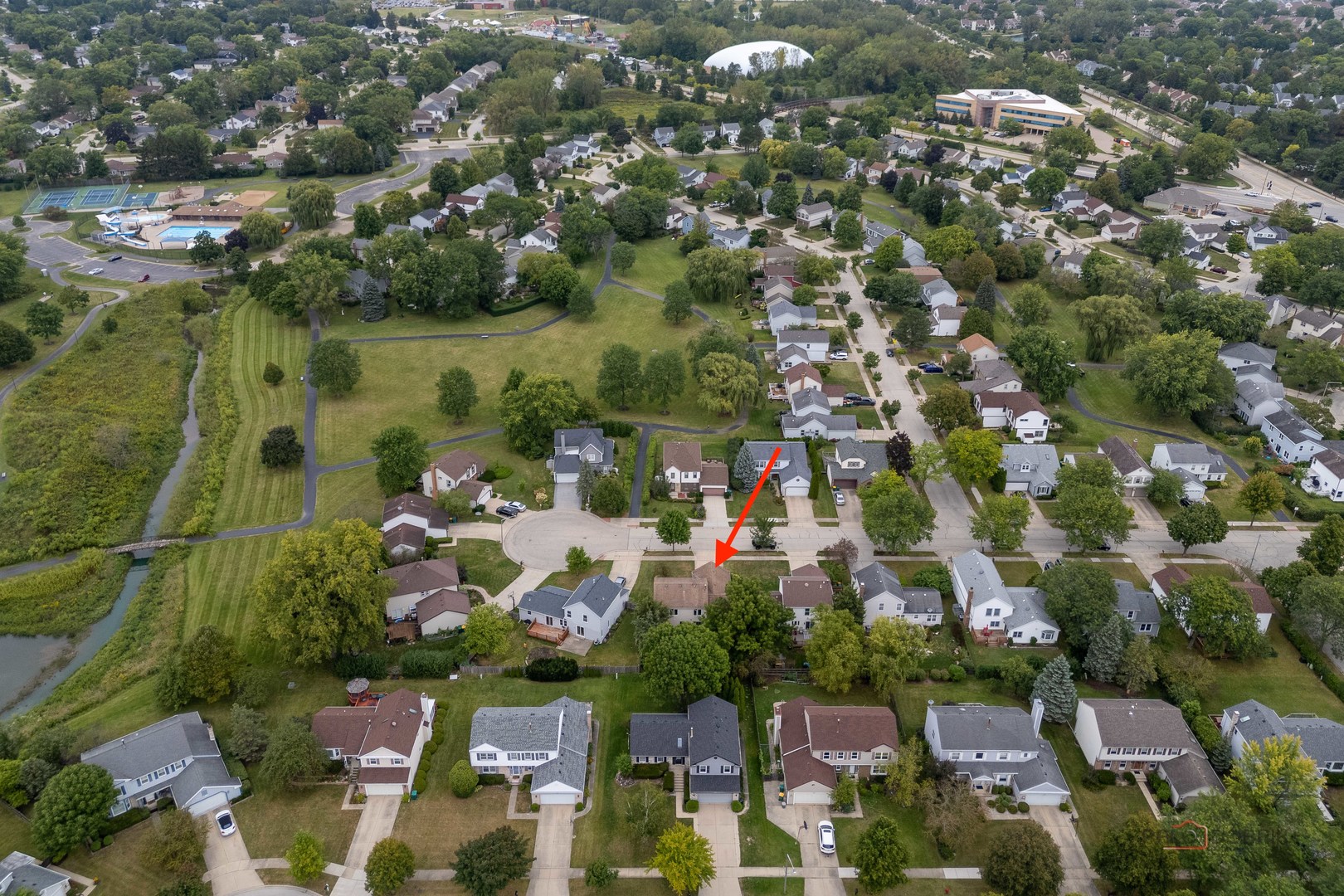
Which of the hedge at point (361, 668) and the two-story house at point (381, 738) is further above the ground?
the two-story house at point (381, 738)

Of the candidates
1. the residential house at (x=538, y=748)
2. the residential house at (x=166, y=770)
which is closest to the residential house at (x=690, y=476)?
the residential house at (x=538, y=748)

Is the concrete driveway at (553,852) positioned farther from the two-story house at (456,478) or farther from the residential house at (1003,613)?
the two-story house at (456,478)

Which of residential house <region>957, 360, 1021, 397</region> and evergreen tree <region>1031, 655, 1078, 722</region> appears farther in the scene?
residential house <region>957, 360, 1021, 397</region>

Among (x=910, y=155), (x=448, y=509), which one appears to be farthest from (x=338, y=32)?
(x=448, y=509)

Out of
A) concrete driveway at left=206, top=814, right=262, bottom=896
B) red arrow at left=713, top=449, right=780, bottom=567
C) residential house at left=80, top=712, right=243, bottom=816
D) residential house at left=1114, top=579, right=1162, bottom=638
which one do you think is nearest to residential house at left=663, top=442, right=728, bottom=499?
red arrow at left=713, top=449, right=780, bottom=567

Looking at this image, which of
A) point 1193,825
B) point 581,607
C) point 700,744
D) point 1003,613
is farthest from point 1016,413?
point 700,744

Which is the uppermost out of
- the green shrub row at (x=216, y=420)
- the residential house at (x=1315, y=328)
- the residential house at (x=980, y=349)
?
the residential house at (x=1315, y=328)

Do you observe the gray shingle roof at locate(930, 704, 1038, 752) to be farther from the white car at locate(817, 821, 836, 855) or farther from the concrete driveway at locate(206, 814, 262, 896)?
the concrete driveway at locate(206, 814, 262, 896)
